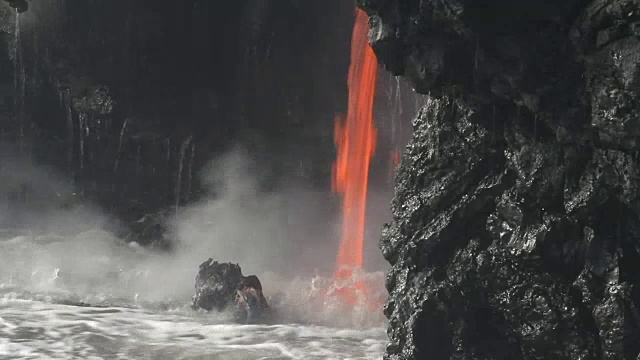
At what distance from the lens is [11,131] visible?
66.5 ft

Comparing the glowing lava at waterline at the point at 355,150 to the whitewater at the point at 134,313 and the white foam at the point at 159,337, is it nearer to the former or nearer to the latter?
the whitewater at the point at 134,313

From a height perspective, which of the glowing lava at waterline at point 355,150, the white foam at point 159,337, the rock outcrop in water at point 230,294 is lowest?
the white foam at point 159,337

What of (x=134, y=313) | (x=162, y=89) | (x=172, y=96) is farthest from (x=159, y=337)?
(x=162, y=89)

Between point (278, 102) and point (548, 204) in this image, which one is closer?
point (548, 204)

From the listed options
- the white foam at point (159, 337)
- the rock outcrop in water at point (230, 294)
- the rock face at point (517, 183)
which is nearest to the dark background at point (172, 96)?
the rock outcrop in water at point (230, 294)

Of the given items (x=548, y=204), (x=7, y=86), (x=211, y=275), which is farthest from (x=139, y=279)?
(x=548, y=204)

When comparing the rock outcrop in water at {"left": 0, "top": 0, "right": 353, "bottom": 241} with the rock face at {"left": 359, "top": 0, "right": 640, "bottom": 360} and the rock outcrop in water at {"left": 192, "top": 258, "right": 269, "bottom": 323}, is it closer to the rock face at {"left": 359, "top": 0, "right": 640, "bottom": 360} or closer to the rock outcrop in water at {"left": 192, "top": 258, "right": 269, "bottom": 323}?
the rock outcrop in water at {"left": 192, "top": 258, "right": 269, "bottom": 323}

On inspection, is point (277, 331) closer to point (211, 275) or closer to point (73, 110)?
point (211, 275)

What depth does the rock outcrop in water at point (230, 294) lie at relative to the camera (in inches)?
579

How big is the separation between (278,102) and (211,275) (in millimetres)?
6625

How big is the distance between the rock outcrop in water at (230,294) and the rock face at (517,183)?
620 cm

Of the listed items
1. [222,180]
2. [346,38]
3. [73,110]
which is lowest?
[222,180]

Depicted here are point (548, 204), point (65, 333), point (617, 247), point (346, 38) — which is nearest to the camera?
point (617, 247)

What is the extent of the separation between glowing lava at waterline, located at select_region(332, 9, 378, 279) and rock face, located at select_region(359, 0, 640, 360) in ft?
35.8
